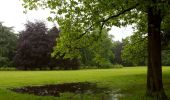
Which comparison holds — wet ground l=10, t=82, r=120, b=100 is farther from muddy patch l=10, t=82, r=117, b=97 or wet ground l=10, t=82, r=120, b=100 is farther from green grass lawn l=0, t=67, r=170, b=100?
green grass lawn l=0, t=67, r=170, b=100

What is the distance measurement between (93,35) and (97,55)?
291 cm

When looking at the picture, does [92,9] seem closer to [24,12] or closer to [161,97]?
[24,12]

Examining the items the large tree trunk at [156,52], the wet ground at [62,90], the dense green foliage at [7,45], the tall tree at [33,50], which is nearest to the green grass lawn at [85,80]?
the wet ground at [62,90]

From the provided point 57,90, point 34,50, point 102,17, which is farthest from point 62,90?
point 34,50

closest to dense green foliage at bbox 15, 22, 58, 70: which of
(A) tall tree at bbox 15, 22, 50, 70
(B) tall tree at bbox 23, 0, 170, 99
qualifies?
(A) tall tree at bbox 15, 22, 50, 70

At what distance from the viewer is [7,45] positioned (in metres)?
108

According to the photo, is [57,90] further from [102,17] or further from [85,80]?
[85,80]

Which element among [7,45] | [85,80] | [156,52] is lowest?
[85,80]

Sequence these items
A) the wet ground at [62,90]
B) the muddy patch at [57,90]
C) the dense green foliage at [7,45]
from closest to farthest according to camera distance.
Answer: the wet ground at [62,90] < the muddy patch at [57,90] < the dense green foliage at [7,45]

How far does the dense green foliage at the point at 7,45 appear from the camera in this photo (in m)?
104

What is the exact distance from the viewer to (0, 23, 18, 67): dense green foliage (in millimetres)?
103938

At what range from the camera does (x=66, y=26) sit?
75.8 feet

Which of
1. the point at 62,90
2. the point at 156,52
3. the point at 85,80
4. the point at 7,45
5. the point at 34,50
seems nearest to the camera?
the point at 156,52

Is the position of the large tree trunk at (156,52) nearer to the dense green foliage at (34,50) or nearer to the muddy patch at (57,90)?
the muddy patch at (57,90)
